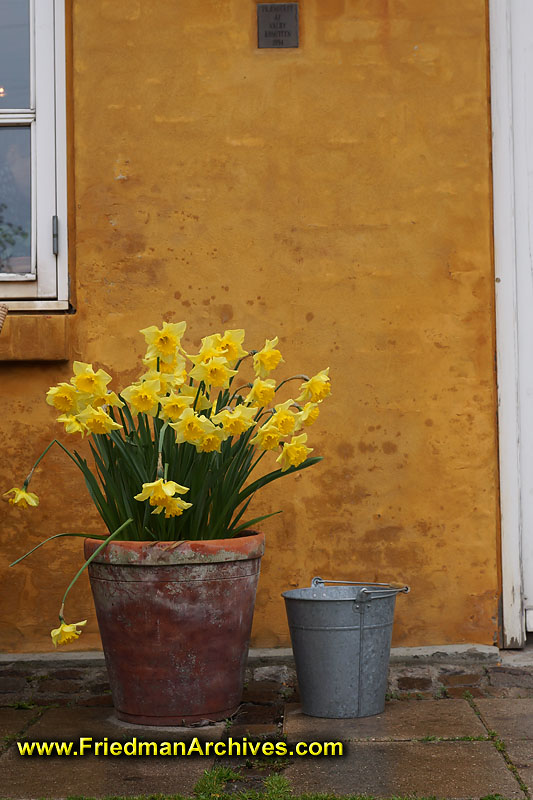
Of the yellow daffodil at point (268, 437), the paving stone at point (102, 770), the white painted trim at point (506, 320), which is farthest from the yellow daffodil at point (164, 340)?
the white painted trim at point (506, 320)

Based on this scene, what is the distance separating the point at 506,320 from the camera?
3.17 meters

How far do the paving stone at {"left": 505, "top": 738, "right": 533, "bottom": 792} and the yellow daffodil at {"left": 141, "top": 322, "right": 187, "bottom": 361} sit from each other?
4.32 ft

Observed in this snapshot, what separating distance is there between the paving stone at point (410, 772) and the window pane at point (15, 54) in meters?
2.47

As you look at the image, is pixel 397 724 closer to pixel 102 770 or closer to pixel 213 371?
pixel 102 770

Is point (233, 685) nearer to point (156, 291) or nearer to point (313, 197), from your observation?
point (156, 291)

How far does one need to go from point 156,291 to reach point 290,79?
0.90 m

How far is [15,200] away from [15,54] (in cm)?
55

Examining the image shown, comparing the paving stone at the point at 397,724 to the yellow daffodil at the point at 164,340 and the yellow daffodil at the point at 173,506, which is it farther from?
the yellow daffodil at the point at 164,340

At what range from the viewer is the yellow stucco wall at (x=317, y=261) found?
10.1ft

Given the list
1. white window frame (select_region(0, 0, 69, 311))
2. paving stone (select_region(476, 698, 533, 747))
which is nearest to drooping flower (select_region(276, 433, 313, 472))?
paving stone (select_region(476, 698, 533, 747))

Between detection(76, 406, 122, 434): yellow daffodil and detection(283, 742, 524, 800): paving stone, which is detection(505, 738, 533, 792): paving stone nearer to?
detection(283, 742, 524, 800): paving stone

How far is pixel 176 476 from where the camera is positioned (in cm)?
Answer: 246

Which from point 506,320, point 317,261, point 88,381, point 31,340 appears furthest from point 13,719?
point 506,320

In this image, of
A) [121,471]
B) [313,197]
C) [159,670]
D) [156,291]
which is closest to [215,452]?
[121,471]
